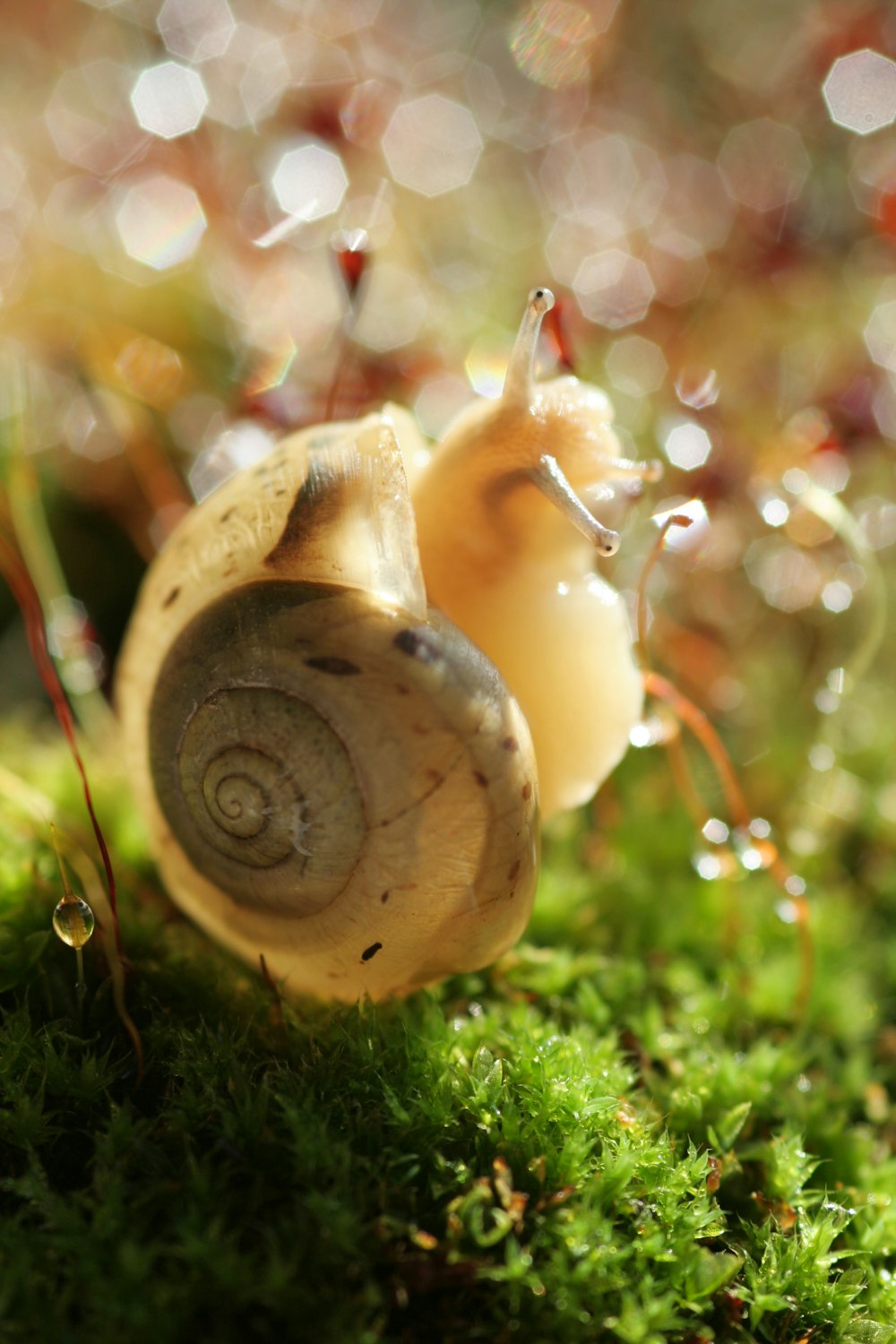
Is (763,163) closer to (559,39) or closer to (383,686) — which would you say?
(559,39)

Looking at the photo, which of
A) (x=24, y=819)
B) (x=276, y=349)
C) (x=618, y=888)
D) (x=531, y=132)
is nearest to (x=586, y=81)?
(x=531, y=132)

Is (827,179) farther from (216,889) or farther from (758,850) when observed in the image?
(216,889)

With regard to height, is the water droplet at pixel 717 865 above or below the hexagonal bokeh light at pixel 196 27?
below

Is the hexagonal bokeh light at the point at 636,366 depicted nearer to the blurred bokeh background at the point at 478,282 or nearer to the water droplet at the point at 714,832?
the blurred bokeh background at the point at 478,282

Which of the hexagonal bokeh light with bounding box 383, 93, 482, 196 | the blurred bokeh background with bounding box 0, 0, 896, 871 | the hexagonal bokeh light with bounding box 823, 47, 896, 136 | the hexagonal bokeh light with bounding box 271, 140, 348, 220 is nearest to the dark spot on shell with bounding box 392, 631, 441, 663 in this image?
the blurred bokeh background with bounding box 0, 0, 896, 871

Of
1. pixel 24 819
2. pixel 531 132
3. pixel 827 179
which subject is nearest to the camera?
pixel 24 819

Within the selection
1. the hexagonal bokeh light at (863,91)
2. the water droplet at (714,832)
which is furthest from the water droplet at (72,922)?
the hexagonal bokeh light at (863,91)

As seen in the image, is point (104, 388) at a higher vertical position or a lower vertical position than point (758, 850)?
higher

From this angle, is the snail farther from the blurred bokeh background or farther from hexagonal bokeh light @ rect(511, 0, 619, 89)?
hexagonal bokeh light @ rect(511, 0, 619, 89)
